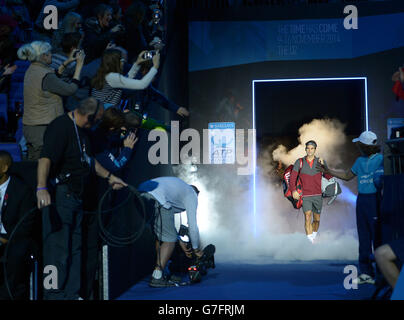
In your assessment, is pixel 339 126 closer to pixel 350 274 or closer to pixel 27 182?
pixel 350 274

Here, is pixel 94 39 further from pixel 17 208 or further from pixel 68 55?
pixel 17 208

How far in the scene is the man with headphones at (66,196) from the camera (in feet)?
13.0

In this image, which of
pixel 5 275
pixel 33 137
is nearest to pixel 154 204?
pixel 33 137

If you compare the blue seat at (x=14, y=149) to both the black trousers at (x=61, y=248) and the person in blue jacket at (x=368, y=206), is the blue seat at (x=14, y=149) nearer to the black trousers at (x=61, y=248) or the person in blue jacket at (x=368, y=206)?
the black trousers at (x=61, y=248)

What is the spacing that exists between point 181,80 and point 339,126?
113 inches

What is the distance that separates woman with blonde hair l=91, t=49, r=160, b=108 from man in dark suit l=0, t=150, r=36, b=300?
128 centimetres

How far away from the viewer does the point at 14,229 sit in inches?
146

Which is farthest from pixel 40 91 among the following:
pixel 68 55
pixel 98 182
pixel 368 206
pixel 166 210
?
pixel 368 206

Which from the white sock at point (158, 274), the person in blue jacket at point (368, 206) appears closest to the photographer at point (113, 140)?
the white sock at point (158, 274)

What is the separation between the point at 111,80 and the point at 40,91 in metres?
0.79

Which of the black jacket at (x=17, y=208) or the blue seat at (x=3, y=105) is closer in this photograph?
the black jacket at (x=17, y=208)

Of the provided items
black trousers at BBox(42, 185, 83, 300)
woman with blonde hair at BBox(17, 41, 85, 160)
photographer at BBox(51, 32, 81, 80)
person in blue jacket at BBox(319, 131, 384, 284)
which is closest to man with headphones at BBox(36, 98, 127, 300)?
black trousers at BBox(42, 185, 83, 300)

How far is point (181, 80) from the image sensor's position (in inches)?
367
